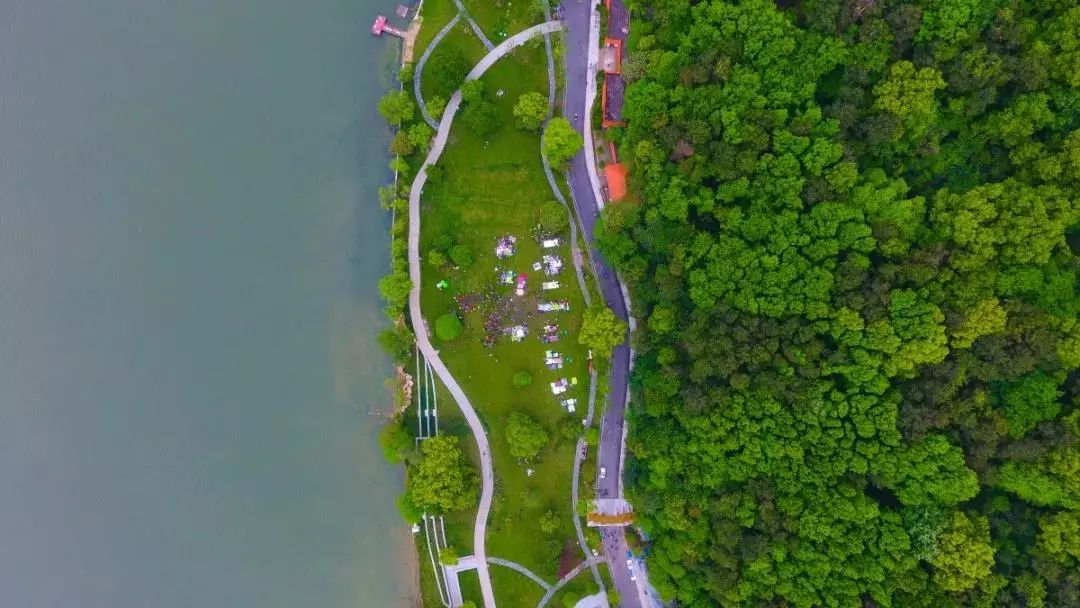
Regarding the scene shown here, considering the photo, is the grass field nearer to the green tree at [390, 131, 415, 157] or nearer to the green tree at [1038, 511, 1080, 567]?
the green tree at [390, 131, 415, 157]

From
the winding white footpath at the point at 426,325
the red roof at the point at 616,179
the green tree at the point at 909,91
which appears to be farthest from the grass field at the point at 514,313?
the green tree at the point at 909,91

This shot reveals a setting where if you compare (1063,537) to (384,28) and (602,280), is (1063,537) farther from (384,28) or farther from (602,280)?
(384,28)

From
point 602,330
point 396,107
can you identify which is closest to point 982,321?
point 602,330

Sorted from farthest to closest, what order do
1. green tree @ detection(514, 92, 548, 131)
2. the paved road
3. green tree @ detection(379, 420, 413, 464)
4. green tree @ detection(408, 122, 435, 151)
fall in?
the paved road
green tree @ detection(408, 122, 435, 151)
green tree @ detection(379, 420, 413, 464)
green tree @ detection(514, 92, 548, 131)

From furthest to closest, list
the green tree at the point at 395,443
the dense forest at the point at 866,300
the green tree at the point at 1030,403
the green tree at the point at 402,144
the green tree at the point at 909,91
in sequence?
the green tree at the point at 402,144 < the green tree at the point at 395,443 < the green tree at the point at 909,91 < the dense forest at the point at 866,300 < the green tree at the point at 1030,403

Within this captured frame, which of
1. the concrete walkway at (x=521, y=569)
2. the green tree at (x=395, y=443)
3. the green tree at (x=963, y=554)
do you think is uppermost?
the green tree at (x=395, y=443)

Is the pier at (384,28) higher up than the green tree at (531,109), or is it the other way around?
the pier at (384,28)

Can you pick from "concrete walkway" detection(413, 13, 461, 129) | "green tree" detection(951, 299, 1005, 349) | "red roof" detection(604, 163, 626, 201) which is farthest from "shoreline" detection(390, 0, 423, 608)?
"green tree" detection(951, 299, 1005, 349)

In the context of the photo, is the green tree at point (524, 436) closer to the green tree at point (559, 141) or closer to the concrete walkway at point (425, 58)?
the green tree at point (559, 141)
